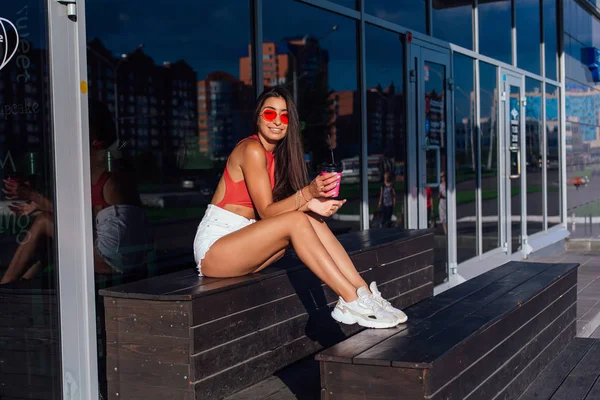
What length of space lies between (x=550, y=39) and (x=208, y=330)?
9142mm

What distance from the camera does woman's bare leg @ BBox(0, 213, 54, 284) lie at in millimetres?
3010

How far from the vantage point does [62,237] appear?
10.6 feet

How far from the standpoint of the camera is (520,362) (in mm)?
3734

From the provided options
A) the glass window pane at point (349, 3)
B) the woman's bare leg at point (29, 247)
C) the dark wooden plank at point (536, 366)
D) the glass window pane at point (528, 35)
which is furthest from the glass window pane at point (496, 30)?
the woman's bare leg at point (29, 247)

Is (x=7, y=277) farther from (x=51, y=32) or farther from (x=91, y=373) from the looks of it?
(x=51, y=32)

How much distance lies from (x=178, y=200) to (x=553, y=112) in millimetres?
8401

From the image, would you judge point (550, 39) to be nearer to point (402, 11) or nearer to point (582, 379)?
point (402, 11)

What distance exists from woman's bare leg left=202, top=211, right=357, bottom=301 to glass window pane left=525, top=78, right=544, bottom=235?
23.1 feet

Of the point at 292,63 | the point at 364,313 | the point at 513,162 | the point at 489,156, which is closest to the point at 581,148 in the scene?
the point at 513,162

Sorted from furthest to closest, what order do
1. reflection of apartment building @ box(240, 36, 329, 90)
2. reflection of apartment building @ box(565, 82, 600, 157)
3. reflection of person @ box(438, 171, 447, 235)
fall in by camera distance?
reflection of apartment building @ box(565, 82, 600, 157) < reflection of person @ box(438, 171, 447, 235) < reflection of apartment building @ box(240, 36, 329, 90)

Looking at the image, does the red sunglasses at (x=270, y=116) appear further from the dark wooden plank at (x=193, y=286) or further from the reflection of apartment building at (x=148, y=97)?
the dark wooden plank at (x=193, y=286)

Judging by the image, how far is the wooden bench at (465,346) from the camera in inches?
109

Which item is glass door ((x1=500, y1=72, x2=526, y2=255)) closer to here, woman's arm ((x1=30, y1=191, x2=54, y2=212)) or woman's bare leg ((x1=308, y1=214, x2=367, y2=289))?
woman's bare leg ((x1=308, y1=214, x2=367, y2=289))

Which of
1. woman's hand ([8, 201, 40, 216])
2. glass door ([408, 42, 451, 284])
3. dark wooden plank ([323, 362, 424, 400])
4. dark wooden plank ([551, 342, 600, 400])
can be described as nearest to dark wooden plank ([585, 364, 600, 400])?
dark wooden plank ([551, 342, 600, 400])
